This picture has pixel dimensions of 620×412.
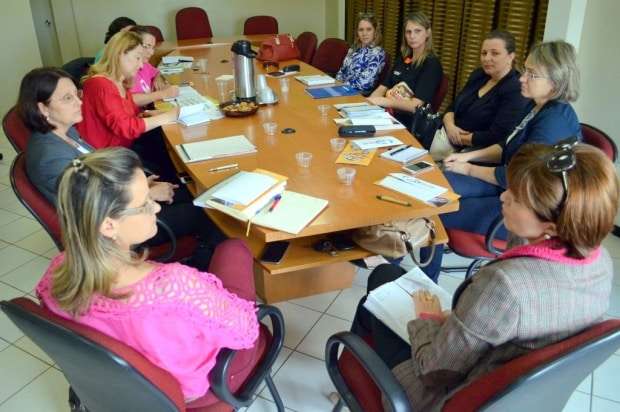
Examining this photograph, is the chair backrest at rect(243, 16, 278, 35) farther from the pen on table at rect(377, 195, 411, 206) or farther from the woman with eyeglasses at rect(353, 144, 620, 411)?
the woman with eyeglasses at rect(353, 144, 620, 411)

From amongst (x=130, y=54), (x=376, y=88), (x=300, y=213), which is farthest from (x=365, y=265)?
(x=376, y=88)

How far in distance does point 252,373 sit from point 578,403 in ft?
4.38

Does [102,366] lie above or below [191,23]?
below

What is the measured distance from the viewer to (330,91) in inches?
132

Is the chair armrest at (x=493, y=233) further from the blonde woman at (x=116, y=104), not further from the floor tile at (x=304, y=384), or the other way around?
the blonde woman at (x=116, y=104)

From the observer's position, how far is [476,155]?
2559 mm

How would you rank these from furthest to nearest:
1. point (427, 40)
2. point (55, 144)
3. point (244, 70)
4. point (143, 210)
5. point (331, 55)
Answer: point (331, 55) < point (427, 40) < point (244, 70) < point (55, 144) < point (143, 210)

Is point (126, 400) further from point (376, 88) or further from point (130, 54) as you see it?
point (376, 88)

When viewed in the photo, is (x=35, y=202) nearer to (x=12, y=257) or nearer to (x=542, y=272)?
(x=12, y=257)

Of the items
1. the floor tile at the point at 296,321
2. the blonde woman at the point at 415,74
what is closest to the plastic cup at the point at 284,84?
the blonde woman at the point at 415,74

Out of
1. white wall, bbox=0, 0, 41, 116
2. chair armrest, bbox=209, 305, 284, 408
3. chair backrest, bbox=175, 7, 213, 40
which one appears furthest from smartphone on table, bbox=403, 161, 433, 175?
white wall, bbox=0, 0, 41, 116

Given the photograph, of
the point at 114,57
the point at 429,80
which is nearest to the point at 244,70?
the point at 114,57

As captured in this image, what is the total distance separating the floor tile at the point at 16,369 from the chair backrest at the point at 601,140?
2582 mm

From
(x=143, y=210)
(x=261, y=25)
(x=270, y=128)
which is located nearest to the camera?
(x=143, y=210)
